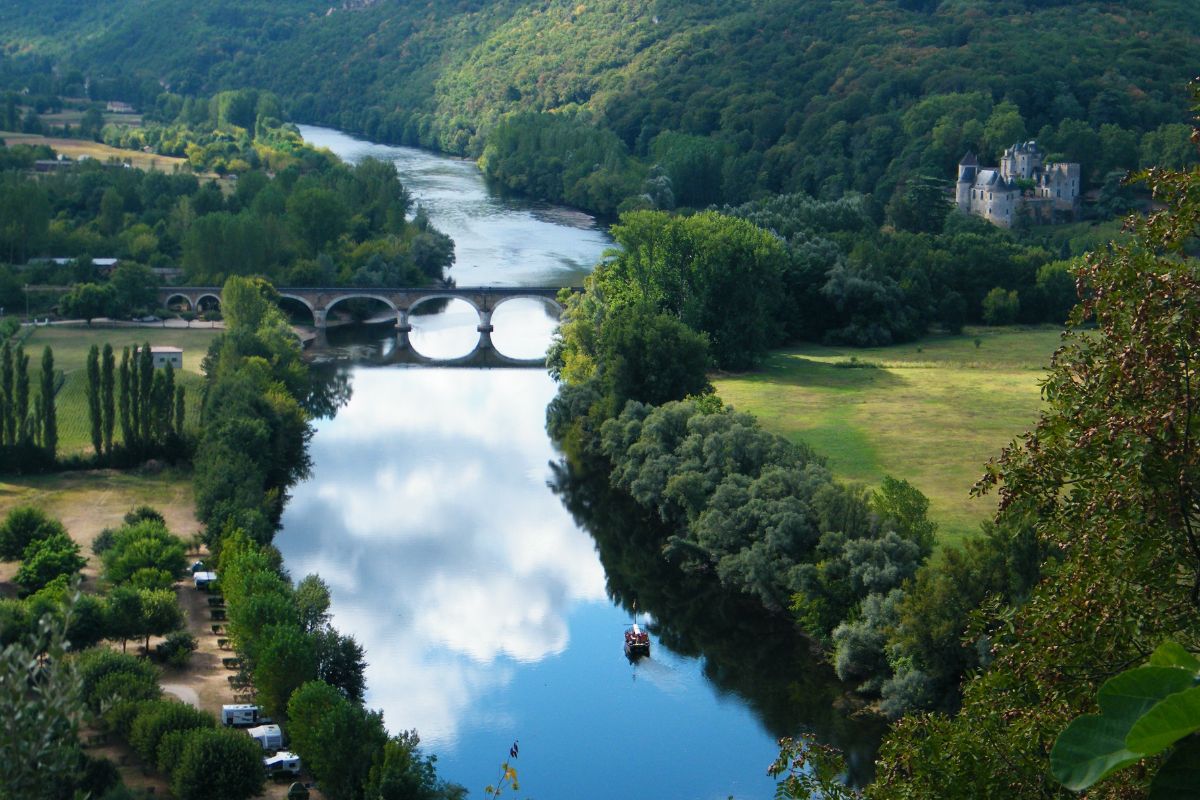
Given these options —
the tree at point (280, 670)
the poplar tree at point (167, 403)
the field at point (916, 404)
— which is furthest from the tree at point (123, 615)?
the field at point (916, 404)

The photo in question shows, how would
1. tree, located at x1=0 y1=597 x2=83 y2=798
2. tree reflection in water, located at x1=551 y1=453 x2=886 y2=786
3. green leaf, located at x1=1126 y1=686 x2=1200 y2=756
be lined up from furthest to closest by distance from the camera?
1. tree reflection in water, located at x1=551 y1=453 x2=886 y2=786
2. tree, located at x1=0 y1=597 x2=83 y2=798
3. green leaf, located at x1=1126 y1=686 x2=1200 y2=756

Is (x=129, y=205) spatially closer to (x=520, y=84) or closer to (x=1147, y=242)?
(x=520, y=84)

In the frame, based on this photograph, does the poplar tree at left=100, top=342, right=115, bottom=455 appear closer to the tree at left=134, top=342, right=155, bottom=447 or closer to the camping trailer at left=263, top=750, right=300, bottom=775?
the tree at left=134, top=342, right=155, bottom=447

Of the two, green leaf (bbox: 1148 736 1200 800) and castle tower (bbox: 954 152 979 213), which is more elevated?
green leaf (bbox: 1148 736 1200 800)

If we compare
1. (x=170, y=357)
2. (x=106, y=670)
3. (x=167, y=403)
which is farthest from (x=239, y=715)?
(x=170, y=357)

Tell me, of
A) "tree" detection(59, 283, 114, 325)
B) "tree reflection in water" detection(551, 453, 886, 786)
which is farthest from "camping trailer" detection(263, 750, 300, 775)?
"tree" detection(59, 283, 114, 325)
